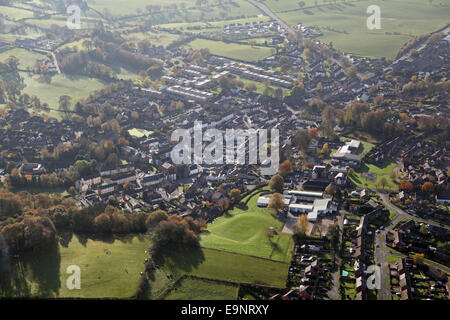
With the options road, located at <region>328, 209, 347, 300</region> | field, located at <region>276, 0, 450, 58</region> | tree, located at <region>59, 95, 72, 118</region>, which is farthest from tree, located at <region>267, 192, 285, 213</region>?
field, located at <region>276, 0, 450, 58</region>

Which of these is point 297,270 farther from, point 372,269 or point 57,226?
point 57,226

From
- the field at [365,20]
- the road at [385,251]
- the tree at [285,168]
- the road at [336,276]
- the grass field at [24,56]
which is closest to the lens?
the road at [336,276]

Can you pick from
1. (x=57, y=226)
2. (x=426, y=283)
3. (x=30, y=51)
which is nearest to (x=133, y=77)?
(x=30, y=51)

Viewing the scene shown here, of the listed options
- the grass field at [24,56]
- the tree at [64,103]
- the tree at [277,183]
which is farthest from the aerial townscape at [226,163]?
the tree at [64,103]

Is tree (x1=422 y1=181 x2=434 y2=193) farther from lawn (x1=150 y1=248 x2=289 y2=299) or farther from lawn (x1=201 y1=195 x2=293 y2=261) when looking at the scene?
lawn (x1=150 y1=248 x2=289 y2=299)

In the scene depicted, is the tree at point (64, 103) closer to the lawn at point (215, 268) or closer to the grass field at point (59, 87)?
the grass field at point (59, 87)

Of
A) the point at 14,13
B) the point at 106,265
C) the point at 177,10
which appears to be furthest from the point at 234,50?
the point at 106,265

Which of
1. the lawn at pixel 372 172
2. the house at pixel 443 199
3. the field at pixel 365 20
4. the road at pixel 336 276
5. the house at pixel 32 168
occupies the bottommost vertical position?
the road at pixel 336 276
